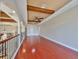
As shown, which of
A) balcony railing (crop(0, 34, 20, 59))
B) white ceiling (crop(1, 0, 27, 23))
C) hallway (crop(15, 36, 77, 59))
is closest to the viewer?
balcony railing (crop(0, 34, 20, 59))

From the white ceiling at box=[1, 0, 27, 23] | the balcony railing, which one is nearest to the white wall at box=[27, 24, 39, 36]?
the white ceiling at box=[1, 0, 27, 23]

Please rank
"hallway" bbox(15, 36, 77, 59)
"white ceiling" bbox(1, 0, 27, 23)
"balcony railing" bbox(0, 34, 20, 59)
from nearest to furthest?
"balcony railing" bbox(0, 34, 20, 59) → "hallway" bbox(15, 36, 77, 59) → "white ceiling" bbox(1, 0, 27, 23)

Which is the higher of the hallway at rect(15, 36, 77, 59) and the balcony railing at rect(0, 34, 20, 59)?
the balcony railing at rect(0, 34, 20, 59)

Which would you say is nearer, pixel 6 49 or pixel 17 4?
pixel 6 49

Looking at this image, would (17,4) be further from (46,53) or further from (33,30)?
(33,30)

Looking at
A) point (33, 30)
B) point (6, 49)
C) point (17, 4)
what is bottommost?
point (6, 49)

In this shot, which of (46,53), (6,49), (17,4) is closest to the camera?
(6,49)

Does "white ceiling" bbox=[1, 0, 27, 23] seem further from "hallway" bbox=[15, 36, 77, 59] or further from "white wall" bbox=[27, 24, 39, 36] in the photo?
"white wall" bbox=[27, 24, 39, 36]

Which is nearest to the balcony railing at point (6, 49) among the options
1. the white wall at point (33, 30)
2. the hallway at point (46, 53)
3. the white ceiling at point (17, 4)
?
the hallway at point (46, 53)

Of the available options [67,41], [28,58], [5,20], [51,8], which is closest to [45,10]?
[51,8]

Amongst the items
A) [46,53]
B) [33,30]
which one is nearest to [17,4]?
[46,53]

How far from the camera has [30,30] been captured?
17.0 metres

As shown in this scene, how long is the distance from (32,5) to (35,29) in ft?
27.3

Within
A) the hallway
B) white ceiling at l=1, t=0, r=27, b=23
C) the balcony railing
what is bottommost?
the hallway
